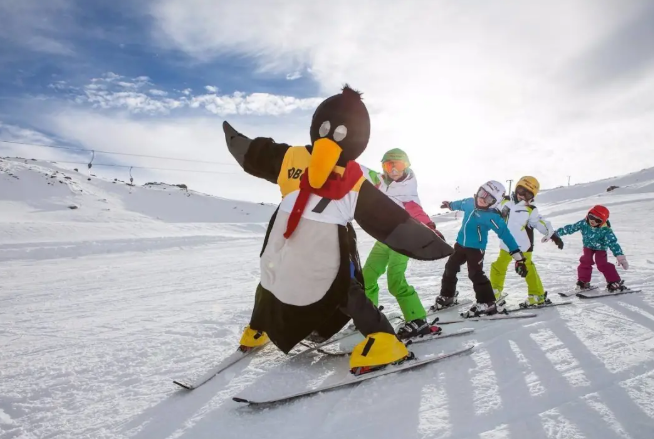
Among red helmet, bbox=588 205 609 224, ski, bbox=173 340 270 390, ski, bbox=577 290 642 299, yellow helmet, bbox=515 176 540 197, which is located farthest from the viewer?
red helmet, bbox=588 205 609 224

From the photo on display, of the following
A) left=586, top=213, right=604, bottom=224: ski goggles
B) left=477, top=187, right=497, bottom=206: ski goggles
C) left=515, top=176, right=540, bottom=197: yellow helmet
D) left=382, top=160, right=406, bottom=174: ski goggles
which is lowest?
left=586, top=213, right=604, bottom=224: ski goggles

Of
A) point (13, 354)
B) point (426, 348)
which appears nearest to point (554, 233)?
point (426, 348)

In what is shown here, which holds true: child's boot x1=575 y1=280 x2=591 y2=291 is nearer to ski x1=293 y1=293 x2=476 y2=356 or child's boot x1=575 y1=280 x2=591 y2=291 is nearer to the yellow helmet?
the yellow helmet

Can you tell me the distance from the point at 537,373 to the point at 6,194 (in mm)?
25481

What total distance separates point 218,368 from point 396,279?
162 centimetres

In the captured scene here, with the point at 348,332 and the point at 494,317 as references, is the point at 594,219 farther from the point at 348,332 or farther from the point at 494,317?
the point at 348,332

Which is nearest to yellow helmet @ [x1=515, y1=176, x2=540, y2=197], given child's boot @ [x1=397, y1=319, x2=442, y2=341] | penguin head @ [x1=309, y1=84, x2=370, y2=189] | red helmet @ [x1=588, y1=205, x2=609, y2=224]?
red helmet @ [x1=588, y1=205, x2=609, y2=224]

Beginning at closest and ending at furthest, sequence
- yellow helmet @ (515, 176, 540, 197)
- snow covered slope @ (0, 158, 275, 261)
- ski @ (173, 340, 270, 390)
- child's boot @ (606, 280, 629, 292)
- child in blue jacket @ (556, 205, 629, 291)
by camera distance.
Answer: ski @ (173, 340, 270, 390)
child's boot @ (606, 280, 629, 292)
yellow helmet @ (515, 176, 540, 197)
child in blue jacket @ (556, 205, 629, 291)
snow covered slope @ (0, 158, 275, 261)

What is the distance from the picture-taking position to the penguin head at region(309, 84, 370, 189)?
8.75 ft

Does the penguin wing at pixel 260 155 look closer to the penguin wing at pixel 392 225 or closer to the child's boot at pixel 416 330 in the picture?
the penguin wing at pixel 392 225

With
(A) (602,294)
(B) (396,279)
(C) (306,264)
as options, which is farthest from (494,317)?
(C) (306,264)

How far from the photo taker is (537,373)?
2.46 metres

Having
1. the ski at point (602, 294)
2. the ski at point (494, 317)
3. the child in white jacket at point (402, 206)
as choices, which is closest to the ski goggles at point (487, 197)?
the child in white jacket at point (402, 206)

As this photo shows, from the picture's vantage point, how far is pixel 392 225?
2812 mm
